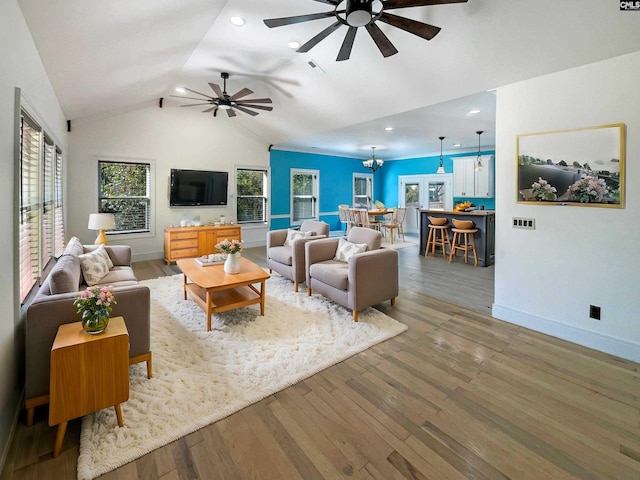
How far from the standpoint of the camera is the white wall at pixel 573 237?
261cm

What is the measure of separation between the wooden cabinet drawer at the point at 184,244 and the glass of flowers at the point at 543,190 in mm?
5868

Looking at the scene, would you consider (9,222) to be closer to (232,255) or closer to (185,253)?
(232,255)

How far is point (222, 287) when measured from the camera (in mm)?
3176

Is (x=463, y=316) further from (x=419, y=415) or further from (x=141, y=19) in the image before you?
(x=141, y=19)

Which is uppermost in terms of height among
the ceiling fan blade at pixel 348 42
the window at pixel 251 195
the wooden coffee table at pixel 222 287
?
the ceiling fan blade at pixel 348 42

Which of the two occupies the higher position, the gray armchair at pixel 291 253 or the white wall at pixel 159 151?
the white wall at pixel 159 151

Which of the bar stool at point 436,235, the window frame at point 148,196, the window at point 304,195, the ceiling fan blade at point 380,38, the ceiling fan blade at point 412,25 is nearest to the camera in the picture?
the ceiling fan blade at point 412,25

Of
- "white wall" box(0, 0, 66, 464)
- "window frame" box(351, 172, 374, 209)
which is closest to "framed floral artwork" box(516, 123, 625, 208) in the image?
"white wall" box(0, 0, 66, 464)

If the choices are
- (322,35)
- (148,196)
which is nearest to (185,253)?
(148,196)

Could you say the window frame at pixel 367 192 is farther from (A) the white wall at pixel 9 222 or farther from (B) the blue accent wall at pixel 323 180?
(A) the white wall at pixel 9 222

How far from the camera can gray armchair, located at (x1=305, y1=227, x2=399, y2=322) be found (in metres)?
3.32

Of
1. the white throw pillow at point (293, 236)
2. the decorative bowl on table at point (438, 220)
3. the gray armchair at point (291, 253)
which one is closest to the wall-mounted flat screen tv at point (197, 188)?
the gray armchair at point (291, 253)

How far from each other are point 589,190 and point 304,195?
24.3 feet

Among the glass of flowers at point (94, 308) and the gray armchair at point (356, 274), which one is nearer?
the glass of flowers at point (94, 308)
